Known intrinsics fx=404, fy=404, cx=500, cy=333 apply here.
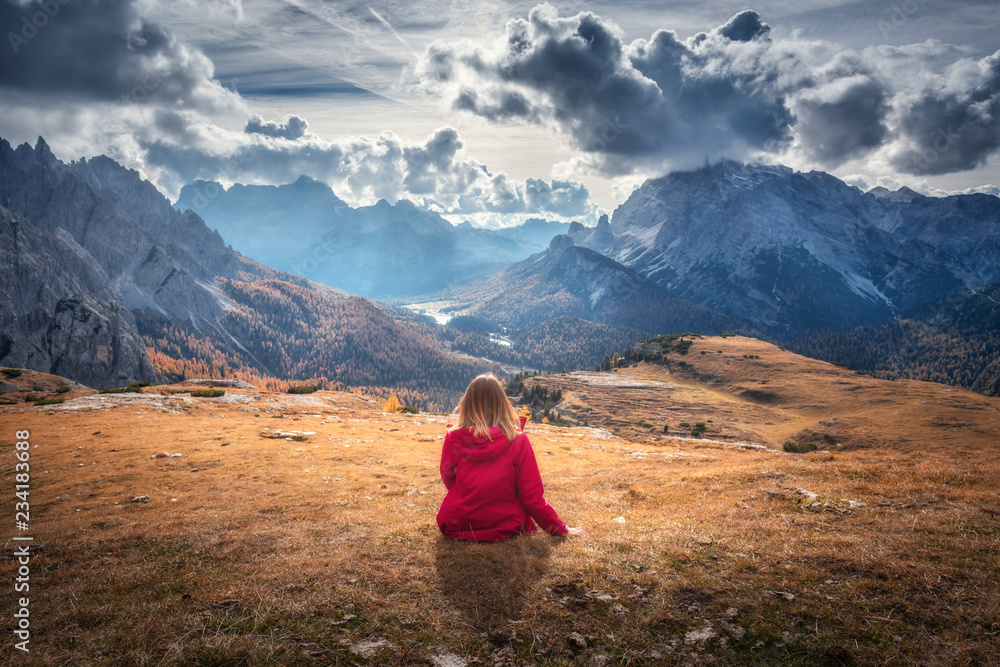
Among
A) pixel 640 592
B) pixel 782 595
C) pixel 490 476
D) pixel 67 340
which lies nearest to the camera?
pixel 782 595

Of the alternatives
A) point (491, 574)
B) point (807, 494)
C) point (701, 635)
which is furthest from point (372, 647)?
point (807, 494)

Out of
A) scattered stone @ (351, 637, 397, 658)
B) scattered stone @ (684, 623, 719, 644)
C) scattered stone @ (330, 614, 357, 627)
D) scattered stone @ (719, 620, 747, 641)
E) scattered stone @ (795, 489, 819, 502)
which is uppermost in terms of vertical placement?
scattered stone @ (795, 489, 819, 502)

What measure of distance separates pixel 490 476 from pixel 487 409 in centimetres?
166

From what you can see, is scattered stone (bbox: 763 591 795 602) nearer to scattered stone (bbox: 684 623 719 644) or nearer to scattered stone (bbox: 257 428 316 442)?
scattered stone (bbox: 684 623 719 644)

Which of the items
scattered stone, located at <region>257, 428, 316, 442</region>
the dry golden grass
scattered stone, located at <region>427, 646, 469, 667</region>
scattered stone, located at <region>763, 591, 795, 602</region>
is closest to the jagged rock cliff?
scattered stone, located at <region>257, 428, 316, 442</region>

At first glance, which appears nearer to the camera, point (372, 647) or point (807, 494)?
point (372, 647)

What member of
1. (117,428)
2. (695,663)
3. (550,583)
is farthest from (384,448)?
(695,663)

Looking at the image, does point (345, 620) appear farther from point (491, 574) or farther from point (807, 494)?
point (807, 494)

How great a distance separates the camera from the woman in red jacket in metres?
10.2

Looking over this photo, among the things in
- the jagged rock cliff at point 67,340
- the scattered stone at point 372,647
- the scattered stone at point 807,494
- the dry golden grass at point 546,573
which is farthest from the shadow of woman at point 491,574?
the jagged rock cliff at point 67,340

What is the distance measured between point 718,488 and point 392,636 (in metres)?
14.0

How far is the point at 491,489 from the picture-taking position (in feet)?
33.6

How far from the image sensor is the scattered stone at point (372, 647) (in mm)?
6121

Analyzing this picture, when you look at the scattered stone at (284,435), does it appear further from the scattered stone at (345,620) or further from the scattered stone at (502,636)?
the scattered stone at (502,636)
